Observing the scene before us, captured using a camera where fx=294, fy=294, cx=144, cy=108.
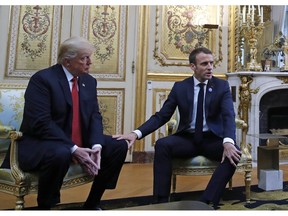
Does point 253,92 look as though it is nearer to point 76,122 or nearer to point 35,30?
point 76,122

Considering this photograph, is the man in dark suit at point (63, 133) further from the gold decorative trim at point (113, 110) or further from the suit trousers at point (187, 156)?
the gold decorative trim at point (113, 110)

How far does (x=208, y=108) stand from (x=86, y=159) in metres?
0.80

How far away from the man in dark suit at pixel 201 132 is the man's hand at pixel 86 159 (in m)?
0.24

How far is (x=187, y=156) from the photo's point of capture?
171cm

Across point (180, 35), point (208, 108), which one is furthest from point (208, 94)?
point (180, 35)

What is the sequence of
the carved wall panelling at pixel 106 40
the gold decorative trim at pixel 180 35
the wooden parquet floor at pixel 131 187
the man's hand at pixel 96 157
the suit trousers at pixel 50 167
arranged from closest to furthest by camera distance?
1. the suit trousers at pixel 50 167
2. the man's hand at pixel 96 157
3. the wooden parquet floor at pixel 131 187
4. the carved wall panelling at pixel 106 40
5. the gold decorative trim at pixel 180 35

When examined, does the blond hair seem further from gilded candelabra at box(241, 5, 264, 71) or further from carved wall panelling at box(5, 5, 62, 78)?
gilded candelabra at box(241, 5, 264, 71)

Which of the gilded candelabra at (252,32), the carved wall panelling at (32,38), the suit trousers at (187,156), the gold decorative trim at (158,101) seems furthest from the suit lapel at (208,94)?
the carved wall panelling at (32,38)

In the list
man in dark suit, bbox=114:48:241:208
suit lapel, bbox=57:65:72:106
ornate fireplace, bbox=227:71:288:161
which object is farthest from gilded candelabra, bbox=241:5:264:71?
suit lapel, bbox=57:65:72:106

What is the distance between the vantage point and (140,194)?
2.12 m

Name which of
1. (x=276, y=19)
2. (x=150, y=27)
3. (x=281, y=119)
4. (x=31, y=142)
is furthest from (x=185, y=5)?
(x=31, y=142)

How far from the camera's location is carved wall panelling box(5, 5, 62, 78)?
10.7 feet

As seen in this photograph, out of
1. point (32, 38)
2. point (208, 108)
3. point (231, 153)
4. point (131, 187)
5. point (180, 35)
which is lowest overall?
point (131, 187)

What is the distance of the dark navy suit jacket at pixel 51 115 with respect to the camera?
1401 millimetres
